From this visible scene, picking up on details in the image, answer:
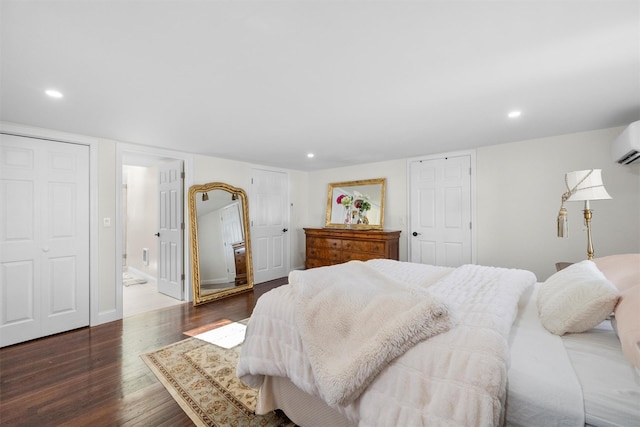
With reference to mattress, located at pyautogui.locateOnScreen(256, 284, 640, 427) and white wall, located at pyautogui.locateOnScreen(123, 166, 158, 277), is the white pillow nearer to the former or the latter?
mattress, located at pyautogui.locateOnScreen(256, 284, 640, 427)

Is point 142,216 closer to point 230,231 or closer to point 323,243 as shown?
point 230,231

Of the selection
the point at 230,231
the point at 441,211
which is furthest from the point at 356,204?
the point at 230,231

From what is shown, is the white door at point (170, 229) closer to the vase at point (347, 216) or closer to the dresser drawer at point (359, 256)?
the dresser drawer at point (359, 256)

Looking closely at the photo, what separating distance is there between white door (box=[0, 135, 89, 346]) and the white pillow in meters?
4.22

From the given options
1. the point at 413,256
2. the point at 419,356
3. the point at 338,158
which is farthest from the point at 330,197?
the point at 419,356

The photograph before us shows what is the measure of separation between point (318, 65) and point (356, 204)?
3362 millimetres

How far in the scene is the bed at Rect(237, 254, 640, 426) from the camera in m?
0.93

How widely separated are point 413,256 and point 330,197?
1899 mm

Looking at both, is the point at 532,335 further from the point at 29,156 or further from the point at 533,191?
the point at 29,156

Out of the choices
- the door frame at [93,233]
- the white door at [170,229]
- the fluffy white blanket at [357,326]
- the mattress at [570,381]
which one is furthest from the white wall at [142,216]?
the mattress at [570,381]

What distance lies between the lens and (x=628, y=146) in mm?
2355

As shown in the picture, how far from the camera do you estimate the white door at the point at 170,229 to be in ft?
13.1

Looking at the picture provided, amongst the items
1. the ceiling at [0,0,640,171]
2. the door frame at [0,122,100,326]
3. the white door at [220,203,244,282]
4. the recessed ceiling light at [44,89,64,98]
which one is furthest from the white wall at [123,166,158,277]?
the recessed ceiling light at [44,89,64,98]

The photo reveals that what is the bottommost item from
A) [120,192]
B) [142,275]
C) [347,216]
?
[142,275]
